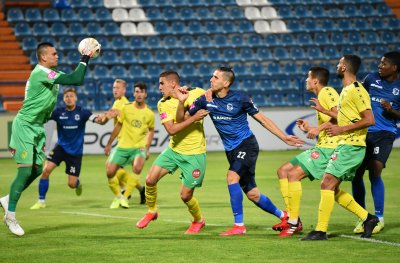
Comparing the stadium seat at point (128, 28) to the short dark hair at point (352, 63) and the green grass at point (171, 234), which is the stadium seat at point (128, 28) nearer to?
→ the green grass at point (171, 234)

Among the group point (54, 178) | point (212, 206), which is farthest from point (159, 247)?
point (54, 178)

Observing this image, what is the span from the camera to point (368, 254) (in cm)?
867

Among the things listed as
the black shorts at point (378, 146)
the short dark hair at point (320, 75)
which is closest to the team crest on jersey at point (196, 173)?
the short dark hair at point (320, 75)

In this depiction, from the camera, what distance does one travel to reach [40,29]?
92.3 ft

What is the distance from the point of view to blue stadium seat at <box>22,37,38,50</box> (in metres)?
27.5

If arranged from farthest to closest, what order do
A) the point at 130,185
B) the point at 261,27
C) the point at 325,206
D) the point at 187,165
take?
the point at 261,27, the point at 130,185, the point at 187,165, the point at 325,206

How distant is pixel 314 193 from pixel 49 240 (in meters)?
6.58

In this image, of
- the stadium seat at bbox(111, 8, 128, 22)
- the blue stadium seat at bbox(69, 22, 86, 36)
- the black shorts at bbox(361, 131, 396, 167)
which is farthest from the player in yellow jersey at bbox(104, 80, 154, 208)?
the stadium seat at bbox(111, 8, 128, 22)

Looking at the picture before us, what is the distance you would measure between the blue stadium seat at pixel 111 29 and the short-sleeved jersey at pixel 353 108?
1971 cm

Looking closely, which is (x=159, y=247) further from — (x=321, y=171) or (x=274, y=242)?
(x=321, y=171)

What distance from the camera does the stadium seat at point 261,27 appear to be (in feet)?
98.1

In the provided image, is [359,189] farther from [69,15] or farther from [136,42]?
[69,15]

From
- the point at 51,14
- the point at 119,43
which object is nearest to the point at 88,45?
the point at 119,43

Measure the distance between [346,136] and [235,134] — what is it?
4.47 feet
